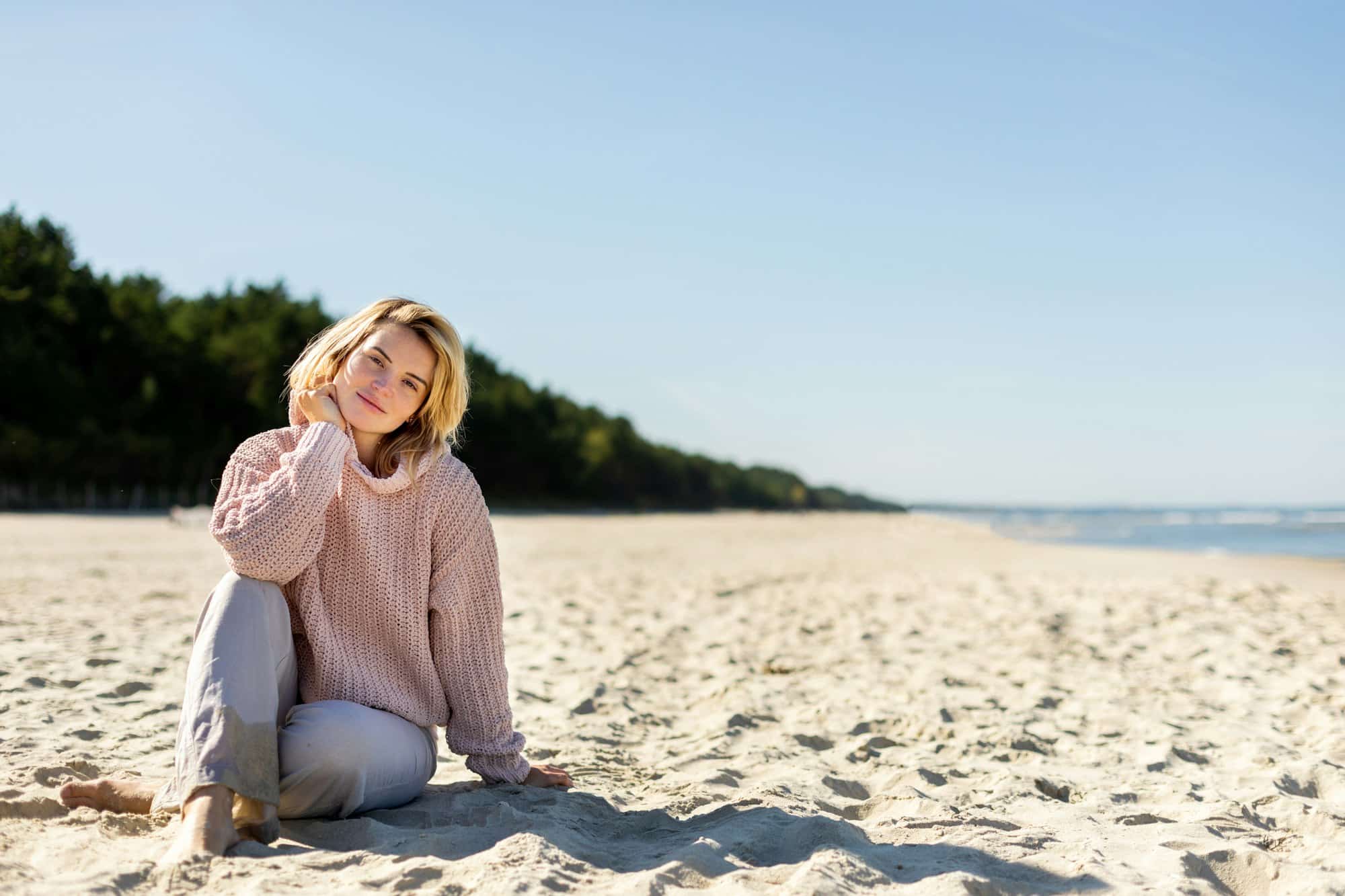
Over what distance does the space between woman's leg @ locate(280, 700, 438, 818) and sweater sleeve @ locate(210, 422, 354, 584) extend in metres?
0.35

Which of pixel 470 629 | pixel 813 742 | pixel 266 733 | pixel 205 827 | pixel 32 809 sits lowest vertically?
pixel 813 742

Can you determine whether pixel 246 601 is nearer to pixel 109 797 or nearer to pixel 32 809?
pixel 109 797

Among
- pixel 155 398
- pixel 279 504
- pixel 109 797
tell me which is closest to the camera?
pixel 279 504

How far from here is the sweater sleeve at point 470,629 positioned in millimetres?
2674

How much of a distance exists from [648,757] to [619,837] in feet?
3.44

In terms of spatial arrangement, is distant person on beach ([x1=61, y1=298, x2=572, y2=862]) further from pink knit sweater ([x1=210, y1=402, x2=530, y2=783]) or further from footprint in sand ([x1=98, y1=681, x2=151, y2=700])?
footprint in sand ([x1=98, y1=681, x2=151, y2=700])

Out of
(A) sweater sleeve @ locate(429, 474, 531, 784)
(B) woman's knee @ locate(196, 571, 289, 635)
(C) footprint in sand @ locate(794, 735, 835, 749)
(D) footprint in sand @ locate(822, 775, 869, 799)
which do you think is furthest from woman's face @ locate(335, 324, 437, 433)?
(C) footprint in sand @ locate(794, 735, 835, 749)

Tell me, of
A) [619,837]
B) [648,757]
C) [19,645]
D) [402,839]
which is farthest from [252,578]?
[19,645]

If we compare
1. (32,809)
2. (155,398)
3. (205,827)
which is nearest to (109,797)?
(32,809)

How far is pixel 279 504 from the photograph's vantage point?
7.70 feet

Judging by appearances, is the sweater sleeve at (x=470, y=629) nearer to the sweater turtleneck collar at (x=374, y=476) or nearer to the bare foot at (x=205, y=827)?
the sweater turtleneck collar at (x=374, y=476)

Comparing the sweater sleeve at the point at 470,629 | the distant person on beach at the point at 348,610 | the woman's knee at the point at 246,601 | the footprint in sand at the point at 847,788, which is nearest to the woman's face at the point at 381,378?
the distant person on beach at the point at 348,610

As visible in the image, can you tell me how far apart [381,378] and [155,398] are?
39945 mm

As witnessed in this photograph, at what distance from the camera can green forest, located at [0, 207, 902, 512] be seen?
2709 cm
